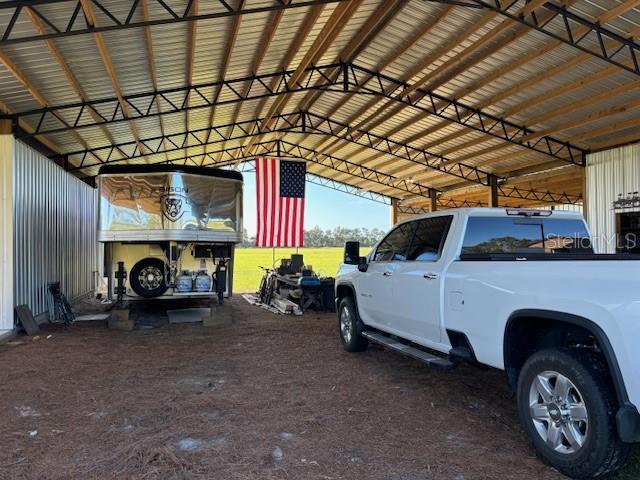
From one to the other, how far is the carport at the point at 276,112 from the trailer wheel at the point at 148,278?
1.26 meters

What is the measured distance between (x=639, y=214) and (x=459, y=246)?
1199 centimetres

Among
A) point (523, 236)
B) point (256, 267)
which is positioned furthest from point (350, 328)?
point (256, 267)

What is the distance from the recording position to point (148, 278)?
390 inches

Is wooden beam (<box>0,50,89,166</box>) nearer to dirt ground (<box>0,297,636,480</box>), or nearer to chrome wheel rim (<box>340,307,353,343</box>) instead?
dirt ground (<box>0,297,636,480</box>)

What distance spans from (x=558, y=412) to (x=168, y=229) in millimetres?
7612

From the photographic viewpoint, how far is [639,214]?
44.8ft

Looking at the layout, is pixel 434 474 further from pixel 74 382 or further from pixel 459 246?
pixel 74 382

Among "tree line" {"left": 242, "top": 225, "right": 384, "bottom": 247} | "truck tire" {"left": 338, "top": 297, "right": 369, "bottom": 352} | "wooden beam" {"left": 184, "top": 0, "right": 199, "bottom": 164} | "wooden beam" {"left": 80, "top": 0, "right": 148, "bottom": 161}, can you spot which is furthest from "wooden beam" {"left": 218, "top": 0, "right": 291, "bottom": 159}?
"tree line" {"left": 242, "top": 225, "right": 384, "bottom": 247}

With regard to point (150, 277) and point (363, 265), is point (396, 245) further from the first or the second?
point (150, 277)

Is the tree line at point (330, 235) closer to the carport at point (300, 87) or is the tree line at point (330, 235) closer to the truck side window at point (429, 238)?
the carport at point (300, 87)

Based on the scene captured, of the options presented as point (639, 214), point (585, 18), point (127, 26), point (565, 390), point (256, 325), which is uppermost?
point (585, 18)

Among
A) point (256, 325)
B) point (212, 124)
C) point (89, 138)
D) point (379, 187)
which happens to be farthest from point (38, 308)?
point (379, 187)

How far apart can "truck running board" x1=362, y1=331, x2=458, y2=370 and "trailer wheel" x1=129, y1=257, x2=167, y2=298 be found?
5231 millimetres

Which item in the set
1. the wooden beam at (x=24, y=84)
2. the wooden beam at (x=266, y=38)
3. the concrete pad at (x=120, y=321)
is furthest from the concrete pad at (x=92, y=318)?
the wooden beam at (x=266, y=38)
